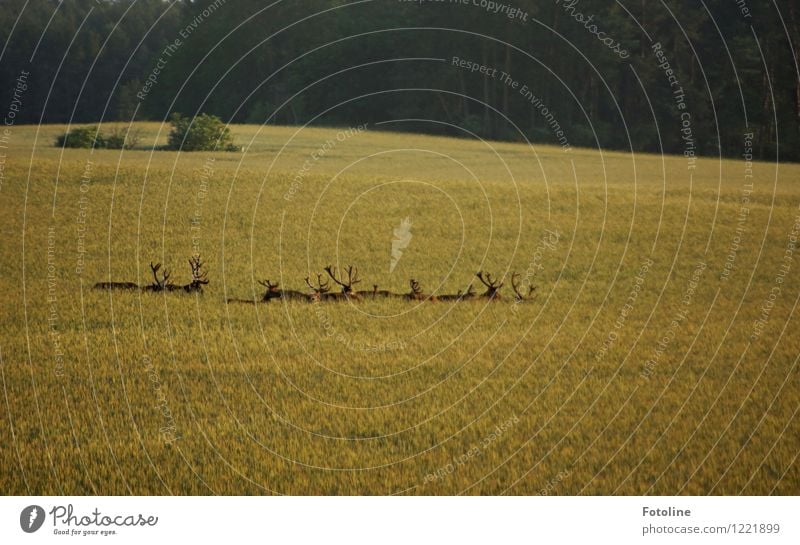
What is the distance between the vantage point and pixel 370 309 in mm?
17828

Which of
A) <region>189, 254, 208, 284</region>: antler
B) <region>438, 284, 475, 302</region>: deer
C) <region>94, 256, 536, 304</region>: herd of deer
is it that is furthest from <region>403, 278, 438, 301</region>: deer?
<region>189, 254, 208, 284</region>: antler

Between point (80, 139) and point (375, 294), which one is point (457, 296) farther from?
point (80, 139)

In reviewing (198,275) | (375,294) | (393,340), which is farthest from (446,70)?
(393,340)

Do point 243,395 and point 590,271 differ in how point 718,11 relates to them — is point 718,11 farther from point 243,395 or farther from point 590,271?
point 243,395

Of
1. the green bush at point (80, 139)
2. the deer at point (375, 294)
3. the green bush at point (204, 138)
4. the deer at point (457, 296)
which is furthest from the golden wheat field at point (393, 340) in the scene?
the green bush at point (204, 138)

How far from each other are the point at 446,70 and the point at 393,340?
4604cm

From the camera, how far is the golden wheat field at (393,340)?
435 inches

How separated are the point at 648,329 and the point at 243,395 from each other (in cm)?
779

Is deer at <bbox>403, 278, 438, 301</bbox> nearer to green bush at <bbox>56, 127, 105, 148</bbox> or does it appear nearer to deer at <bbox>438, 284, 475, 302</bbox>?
deer at <bbox>438, 284, 475, 302</bbox>

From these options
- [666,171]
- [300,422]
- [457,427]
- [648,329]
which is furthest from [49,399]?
[666,171]

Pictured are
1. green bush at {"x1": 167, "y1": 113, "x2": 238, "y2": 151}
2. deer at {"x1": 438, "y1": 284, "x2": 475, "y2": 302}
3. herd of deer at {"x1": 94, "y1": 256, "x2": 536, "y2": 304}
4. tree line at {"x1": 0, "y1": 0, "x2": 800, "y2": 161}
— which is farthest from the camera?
tree line at {"x1": 0, "y1": 0, "x2": 800, "y2": 161}

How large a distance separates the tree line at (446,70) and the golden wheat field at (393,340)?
24.1 m

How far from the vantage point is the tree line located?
55188 millimetres

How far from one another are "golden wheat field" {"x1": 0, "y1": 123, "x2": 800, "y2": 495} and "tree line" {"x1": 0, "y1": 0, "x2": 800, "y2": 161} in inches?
947
